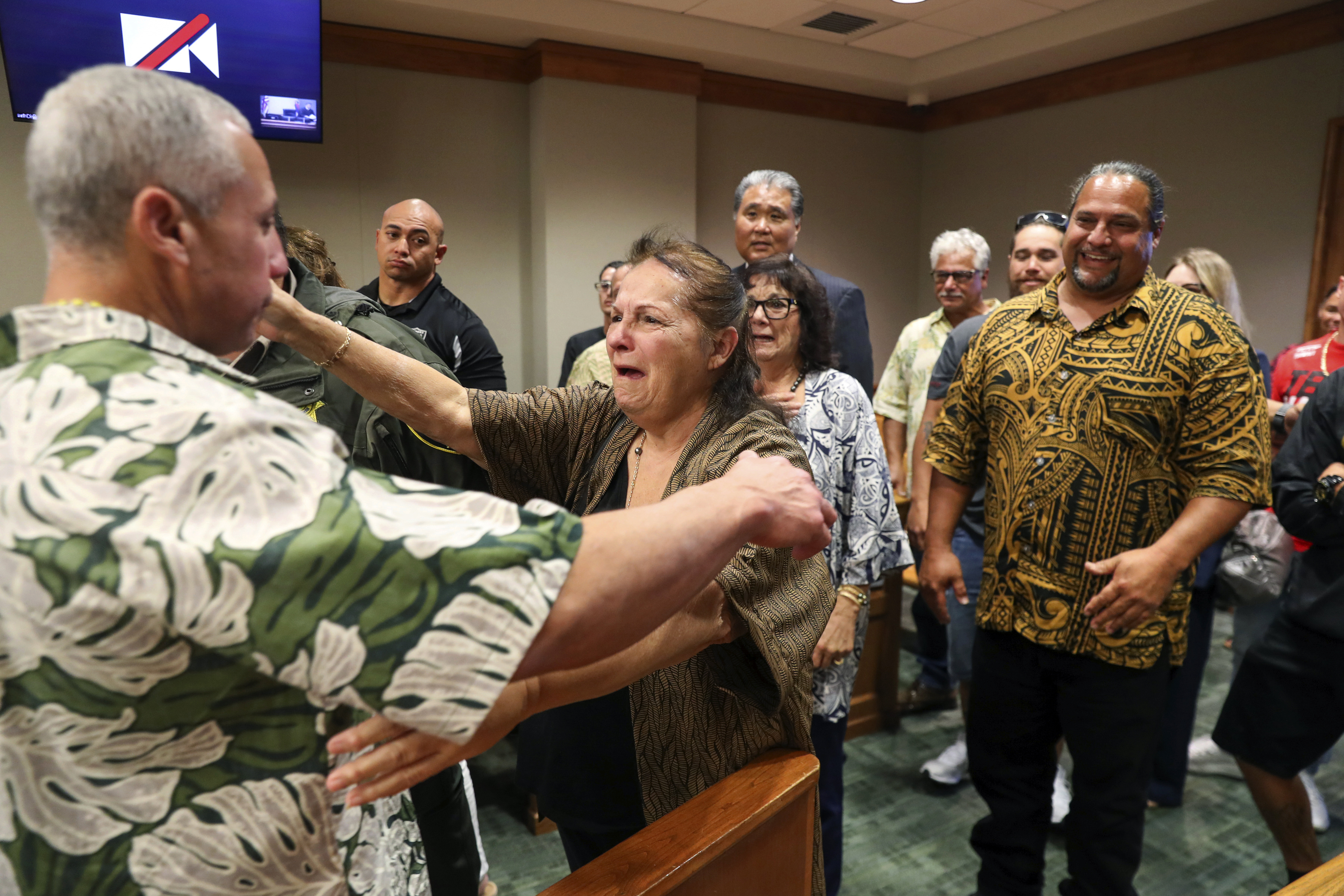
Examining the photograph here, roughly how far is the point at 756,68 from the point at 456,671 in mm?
5769

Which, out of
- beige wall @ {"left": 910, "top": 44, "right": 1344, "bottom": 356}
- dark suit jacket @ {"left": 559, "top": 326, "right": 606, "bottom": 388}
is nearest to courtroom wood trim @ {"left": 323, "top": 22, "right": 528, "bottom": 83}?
dark suit jacket @ {"left": 559, "top": 326, "right": 606, "bottom": 388}

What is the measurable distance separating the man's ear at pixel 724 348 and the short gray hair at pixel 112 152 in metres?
0.90

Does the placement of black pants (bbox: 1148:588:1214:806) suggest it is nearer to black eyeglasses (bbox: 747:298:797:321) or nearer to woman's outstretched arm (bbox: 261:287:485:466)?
black eyeglasses (bbox: 747:298:797:321)

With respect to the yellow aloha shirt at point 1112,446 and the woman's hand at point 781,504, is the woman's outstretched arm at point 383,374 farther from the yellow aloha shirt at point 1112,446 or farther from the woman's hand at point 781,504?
the yellow aloha shirt at point 1112,446

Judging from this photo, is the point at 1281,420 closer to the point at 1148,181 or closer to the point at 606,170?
the point at 1148,181

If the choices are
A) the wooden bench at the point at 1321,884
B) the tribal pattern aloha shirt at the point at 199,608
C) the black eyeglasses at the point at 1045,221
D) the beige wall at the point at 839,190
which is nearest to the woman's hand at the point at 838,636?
the wooden bench at the point at 1321,884

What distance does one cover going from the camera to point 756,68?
5.73 m

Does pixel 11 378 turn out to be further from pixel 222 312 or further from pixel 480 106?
pixel 480 106

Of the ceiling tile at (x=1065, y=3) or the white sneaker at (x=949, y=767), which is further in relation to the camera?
the ceiling tile at (x=1065, y=3)

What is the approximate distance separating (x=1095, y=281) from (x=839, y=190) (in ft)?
16.8

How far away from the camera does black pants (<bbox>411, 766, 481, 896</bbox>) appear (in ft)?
4.83

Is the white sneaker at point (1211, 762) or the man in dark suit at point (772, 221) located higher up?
the man in dark suit at point (772, 221)

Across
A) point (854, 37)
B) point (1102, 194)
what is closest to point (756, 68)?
point (854, 37)

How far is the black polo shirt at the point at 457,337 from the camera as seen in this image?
3.20m
